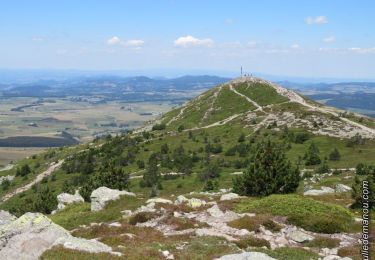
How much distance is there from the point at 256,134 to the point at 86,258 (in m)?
116

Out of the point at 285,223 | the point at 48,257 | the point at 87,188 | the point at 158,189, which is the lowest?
the point at 158,189

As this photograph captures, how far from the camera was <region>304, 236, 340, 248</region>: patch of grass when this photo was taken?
28281 mm

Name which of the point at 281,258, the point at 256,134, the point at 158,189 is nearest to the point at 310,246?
the point at 281,258

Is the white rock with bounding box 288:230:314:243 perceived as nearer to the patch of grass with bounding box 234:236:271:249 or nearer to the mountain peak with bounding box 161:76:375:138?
the patch of grass with bounding box 234:236:271:249

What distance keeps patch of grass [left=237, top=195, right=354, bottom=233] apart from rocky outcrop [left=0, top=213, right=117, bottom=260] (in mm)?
15118

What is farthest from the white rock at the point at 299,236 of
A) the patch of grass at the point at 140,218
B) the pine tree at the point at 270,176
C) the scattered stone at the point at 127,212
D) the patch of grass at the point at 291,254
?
the pine tree at the point at 270,176

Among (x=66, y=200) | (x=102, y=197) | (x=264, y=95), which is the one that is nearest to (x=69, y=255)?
(x=102, y=197)

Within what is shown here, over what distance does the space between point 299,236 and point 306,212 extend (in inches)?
171

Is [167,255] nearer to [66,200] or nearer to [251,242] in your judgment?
[251,242]

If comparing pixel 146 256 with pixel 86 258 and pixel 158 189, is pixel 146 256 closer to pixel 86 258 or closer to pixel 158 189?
pixel 86 258

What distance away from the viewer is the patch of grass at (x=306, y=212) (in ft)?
105

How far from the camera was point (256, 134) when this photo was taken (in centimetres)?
13400

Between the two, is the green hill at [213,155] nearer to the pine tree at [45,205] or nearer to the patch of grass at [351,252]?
the pine tree at [45,205]

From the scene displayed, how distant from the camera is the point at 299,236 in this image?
97.1 ft
